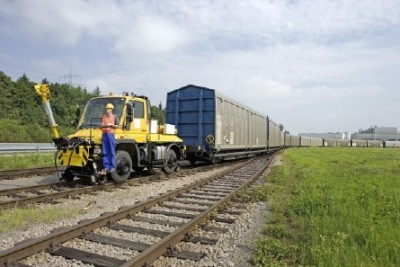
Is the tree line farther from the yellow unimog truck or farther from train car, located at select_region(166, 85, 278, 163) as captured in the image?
the yellow unimog truck

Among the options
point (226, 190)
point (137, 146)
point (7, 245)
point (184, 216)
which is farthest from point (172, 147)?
point (7, 245)

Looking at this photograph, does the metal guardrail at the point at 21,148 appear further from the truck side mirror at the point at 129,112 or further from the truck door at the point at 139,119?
the truck side mirror at the point at 129,112

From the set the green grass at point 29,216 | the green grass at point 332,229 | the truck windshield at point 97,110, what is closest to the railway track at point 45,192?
the green grass at point 29,216

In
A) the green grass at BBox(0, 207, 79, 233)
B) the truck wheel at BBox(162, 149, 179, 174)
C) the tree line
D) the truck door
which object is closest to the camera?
the green grass at BBox(0, 207, 79, 233)

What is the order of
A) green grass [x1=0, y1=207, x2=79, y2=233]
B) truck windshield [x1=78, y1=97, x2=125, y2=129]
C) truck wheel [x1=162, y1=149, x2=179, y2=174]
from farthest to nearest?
truck wheel [x1=162, y1=149, x2=179, y2=174] → truck windshield [x1=78, y1=97, x2=125, y2=129] → green grass [x1=0, y1=207, x2=79, y2=233]

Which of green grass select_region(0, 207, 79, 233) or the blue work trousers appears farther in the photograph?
the blue work trousers

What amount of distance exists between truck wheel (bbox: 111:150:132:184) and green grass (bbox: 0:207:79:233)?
3487mm

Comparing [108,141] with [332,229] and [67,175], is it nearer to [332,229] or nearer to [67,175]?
[67,175]

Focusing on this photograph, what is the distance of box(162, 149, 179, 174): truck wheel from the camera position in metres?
13.9

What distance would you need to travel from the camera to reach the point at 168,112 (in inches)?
729

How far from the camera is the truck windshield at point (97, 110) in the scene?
11359mm

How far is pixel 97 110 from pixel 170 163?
406 cm

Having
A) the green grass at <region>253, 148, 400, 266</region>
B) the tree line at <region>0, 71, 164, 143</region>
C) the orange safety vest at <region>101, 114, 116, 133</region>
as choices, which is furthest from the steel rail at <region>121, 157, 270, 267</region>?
the tree line at <region>0, 71, 164, 143</region>

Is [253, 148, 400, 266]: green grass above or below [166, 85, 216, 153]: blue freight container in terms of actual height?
below
